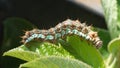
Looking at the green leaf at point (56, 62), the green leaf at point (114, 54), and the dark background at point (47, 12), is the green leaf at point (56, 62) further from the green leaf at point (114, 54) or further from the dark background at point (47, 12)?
the dark background at point (47, 12)

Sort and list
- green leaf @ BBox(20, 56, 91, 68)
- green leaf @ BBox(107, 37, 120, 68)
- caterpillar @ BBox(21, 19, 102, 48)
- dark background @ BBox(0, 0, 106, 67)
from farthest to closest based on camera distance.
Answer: dark background @ BBox(0, 0, 106, 67) → caterpillar @ BBox(21, 19, 102, 48) → green leaf @ BBox(107, 37, 120, 68) → green leaf @ BBox(20, 56, 91, 68)

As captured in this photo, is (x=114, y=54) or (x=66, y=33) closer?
(x=114, y=54)

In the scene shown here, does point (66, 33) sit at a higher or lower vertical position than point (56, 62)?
higher

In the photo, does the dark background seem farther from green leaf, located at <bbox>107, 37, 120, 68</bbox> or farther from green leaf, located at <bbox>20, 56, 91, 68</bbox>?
green leaf, located at <bbox>20, 56, 91, 68</bbox>

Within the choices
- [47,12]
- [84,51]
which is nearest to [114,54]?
[84,51]

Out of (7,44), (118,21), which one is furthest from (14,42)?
(118,21)

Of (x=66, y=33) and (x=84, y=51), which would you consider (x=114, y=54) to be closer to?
(x=84, y=51)

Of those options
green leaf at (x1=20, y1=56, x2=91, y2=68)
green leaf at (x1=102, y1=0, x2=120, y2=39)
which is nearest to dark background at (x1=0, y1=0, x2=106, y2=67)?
green leaf at (x1=102, y1=0, x2=120, y2=39)

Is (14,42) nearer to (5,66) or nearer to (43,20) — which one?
(5,66)
